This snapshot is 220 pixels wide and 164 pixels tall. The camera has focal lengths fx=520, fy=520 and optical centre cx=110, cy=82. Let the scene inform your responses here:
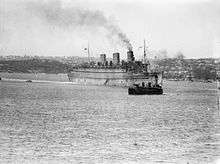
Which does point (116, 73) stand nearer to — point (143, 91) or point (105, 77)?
point (105, 77)

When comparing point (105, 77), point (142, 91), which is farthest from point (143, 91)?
point (105, 77)

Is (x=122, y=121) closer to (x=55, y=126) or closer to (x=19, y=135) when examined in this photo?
(x=55, y=126)

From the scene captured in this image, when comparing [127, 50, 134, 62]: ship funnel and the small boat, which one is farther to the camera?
[127, 50, 134, 62]: ship funnel

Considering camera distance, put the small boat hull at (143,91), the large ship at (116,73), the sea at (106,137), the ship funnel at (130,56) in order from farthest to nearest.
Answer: the large ship at (116,73)
the ship funnel at (130,56)
the small boat hull at (143,91)
the sea at (106,137)

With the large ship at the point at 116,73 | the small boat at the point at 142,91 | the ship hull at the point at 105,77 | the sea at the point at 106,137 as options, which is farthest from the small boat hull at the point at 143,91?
the sea at the point at 106,137

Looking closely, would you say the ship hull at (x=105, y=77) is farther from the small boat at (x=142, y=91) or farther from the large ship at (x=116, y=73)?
the small boat at (x=142, y=91)

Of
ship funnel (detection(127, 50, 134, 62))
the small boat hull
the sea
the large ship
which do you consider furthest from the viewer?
the large ship

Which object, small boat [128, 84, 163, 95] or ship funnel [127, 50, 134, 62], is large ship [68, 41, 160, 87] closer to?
ship funnel [127, 50, 134, 62]

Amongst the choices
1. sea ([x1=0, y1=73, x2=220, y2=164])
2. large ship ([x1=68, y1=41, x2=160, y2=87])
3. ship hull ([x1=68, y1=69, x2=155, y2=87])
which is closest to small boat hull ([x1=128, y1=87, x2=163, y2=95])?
large ship ([x1=68, y1=41, x2=160, y2=87])
